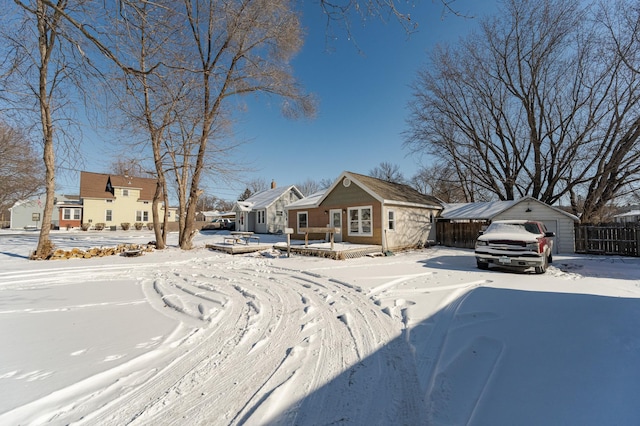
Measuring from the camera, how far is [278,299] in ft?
17.5

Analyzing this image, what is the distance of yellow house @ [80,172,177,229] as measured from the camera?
32.9 meters

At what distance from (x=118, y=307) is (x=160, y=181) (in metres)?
11.6

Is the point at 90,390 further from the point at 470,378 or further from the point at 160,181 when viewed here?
the point at 160,181

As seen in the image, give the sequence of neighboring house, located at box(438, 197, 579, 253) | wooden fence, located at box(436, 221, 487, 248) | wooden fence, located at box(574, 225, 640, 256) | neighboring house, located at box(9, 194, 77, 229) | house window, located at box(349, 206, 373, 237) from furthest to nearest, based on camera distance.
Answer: neighboring house, located at box(9, 194, 77, 229), wooden fence, located at box(436, 221, 487, 248), house window, located at box(349, 206, 373, 237), neighboring house, located at box(438, 197, 579, 253), wooden fence, located at box(574, 225, 640, 256)

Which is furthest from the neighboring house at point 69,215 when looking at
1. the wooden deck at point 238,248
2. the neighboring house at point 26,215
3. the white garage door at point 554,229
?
the white garage door at point 554,229

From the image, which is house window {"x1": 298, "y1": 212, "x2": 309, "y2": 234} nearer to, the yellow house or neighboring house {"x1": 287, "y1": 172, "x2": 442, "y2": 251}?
neighboring house {"x1": 287, "y1": 172, "x2": 442, "y2": 251}

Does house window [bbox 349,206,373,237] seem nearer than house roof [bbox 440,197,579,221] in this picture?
Yes

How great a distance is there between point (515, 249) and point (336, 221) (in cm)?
966

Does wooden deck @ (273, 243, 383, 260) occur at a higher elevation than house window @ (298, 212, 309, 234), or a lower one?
lower

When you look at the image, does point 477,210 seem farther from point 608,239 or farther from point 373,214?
point 373,214

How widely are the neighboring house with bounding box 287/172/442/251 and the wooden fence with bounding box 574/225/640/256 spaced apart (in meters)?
7.00

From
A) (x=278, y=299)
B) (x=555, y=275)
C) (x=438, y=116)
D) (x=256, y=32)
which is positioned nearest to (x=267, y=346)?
(x=278, y=299)

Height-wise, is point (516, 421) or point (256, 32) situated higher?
point (256, 32)

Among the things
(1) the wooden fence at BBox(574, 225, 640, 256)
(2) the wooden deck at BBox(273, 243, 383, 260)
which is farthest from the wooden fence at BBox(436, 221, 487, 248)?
(2) the wooden deck at BBox(273, 243, 383, 260)
